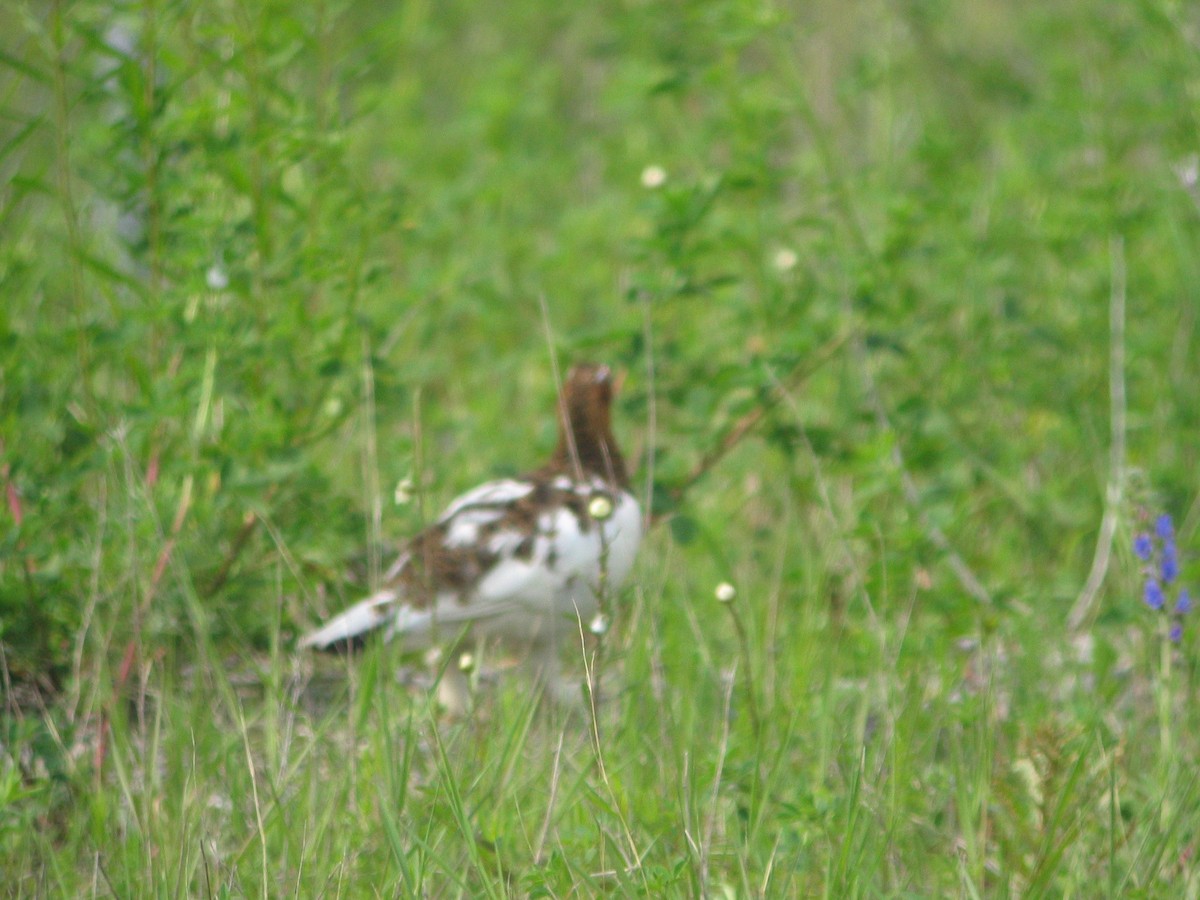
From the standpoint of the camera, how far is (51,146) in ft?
20.3

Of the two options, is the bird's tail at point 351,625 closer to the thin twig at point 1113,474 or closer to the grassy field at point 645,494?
the grassy field at point 645,494

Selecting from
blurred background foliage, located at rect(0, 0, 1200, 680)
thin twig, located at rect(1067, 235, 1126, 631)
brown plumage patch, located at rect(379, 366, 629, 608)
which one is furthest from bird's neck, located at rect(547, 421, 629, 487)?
thin twig, located at rect(1067, 235, 1126, 631)

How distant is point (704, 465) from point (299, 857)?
1.72 meters

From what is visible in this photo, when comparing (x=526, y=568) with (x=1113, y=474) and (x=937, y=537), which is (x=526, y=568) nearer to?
(x=937, y=537)

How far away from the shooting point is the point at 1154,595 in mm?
2467

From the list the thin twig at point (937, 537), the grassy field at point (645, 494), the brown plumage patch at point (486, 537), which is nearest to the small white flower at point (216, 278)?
the grassy field at point (645, 494)

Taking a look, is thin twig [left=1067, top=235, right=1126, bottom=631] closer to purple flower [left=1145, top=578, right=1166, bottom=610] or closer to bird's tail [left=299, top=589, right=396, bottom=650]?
purple flower [left=1145, top=578, right=1166, bottom=610]

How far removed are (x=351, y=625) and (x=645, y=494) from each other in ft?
2.65

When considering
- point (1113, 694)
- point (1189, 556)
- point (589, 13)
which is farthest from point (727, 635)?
point (589, 13)

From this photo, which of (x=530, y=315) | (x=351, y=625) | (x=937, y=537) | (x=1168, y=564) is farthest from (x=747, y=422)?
(x=530, y=315)

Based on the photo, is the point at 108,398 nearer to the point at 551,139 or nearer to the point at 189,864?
the point at 189,864

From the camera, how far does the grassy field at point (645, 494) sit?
7.58 feet

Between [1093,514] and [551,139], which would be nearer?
[1093,514]

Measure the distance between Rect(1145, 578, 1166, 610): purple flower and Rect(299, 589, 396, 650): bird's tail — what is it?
4.79 ft
